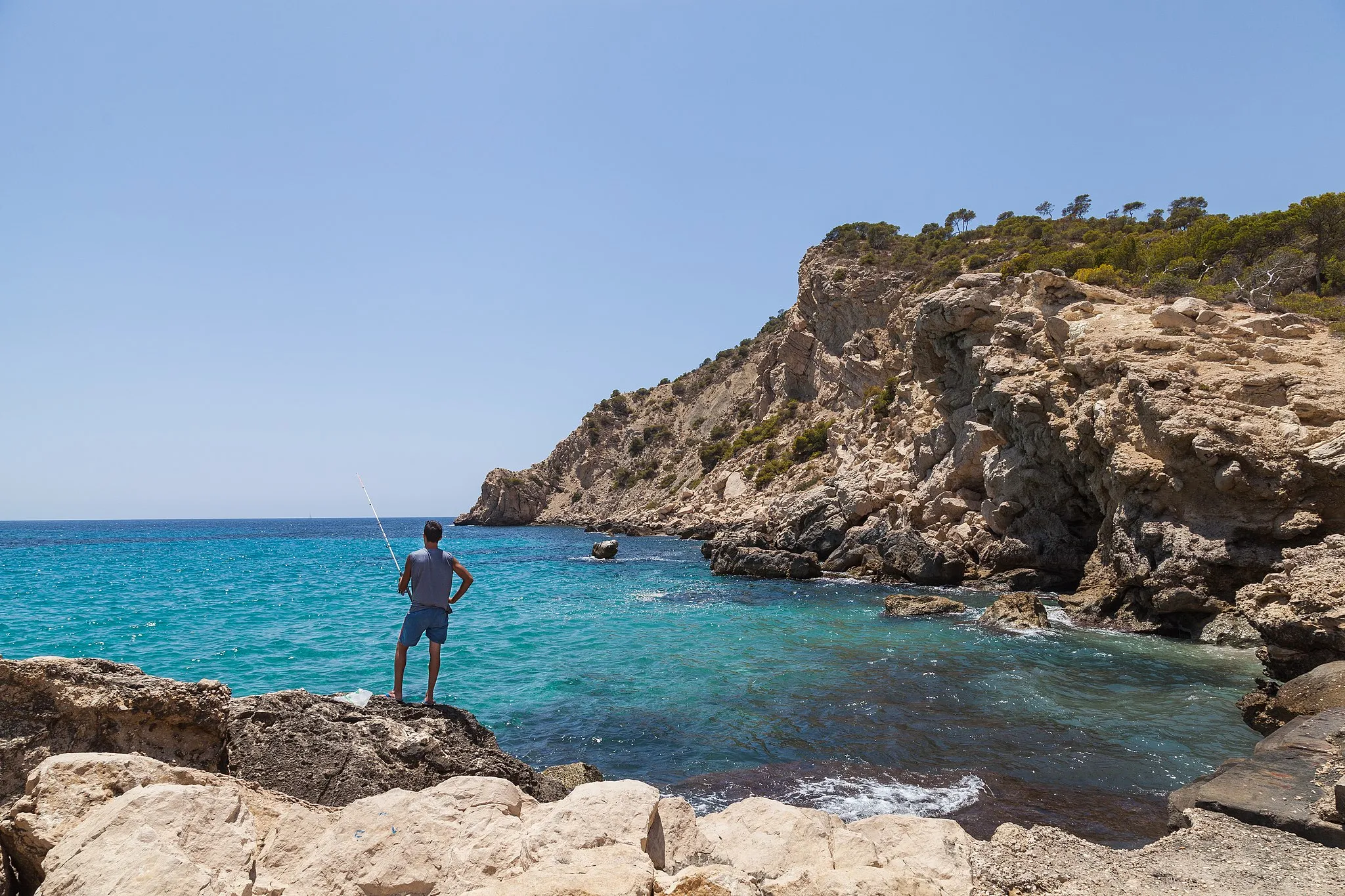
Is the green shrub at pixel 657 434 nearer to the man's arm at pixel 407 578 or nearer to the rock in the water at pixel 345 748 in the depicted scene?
the man's arm at pixel 407 578

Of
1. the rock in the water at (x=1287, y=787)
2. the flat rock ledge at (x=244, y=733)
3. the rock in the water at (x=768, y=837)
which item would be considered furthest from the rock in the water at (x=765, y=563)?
the rock in the water at (x=768, y=837)

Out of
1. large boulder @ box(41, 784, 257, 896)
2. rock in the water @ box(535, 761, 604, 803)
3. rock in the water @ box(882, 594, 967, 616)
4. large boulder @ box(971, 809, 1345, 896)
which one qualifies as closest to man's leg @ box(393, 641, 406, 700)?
rock in the water @ box(535, 761, 604, 803)

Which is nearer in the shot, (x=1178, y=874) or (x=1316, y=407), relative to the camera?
(x=1178, y=874)

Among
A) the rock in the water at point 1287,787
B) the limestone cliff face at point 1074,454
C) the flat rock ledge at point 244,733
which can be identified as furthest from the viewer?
the limestone cliff face at point 1074,454

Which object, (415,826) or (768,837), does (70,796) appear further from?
(768,837)

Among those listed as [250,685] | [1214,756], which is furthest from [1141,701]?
[250,685]

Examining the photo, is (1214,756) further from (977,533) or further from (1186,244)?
(1186,244)

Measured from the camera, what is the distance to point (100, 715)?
16.3ft

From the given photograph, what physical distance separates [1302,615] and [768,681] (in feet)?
30.3

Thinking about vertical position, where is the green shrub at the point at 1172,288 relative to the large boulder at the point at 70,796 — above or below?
above

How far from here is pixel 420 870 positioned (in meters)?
3.99

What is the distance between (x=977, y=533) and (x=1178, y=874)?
25449 mm

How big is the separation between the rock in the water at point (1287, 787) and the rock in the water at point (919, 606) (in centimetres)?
1466

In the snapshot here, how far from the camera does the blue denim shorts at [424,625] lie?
695 centimetres
